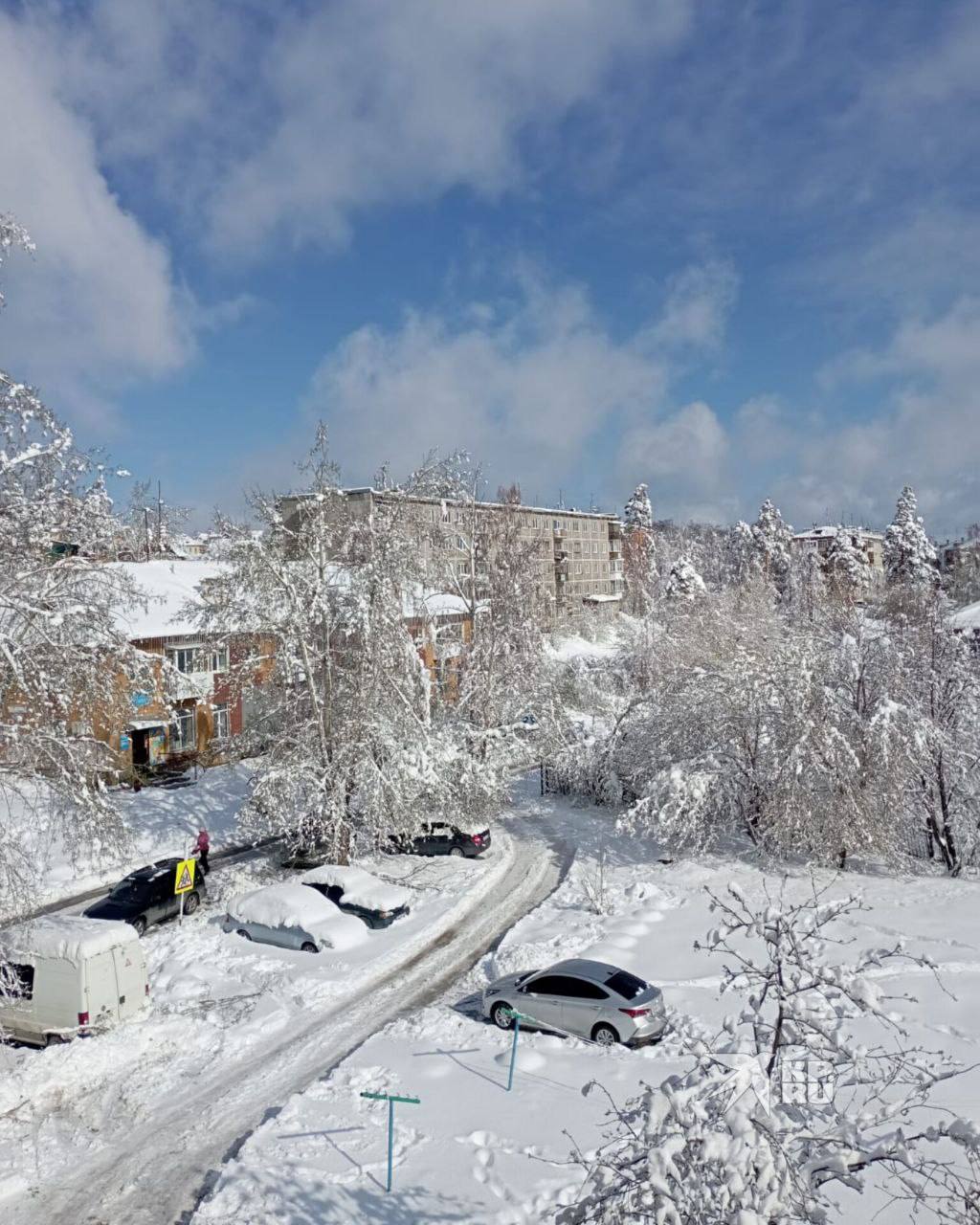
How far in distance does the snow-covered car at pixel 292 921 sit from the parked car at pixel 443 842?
672 centimetres

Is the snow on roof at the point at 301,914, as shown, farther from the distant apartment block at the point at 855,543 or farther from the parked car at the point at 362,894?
the distant apartment block at the point at 855,543

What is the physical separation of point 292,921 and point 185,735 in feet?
70.7

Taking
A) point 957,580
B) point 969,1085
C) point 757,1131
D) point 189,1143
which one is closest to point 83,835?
point 189,1143

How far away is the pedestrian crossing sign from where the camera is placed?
69.7 ft

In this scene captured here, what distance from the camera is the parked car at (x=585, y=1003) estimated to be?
1454 centimetres

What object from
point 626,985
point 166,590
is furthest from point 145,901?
point 166,590

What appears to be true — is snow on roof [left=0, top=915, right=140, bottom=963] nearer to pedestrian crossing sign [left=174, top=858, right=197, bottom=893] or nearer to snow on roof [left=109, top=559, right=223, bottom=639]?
pedestrian crossing sign [left=174, top=858, right=197, bottom=893]

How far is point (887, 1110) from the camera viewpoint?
19.0ft

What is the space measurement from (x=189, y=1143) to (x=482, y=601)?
2220cm

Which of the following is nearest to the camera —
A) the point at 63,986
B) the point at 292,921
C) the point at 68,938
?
the point at 63,986

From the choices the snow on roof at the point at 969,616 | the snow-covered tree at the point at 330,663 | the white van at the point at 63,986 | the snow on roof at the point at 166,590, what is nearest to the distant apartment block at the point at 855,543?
the snow on roof at the point at 969,616

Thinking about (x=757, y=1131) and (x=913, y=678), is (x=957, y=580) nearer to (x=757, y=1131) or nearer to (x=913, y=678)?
(x=913, y=678)

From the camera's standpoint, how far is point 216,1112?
12906 millimetres

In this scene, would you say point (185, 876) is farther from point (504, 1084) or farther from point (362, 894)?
point (504, 1084)
